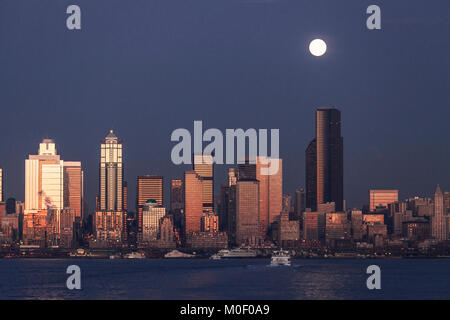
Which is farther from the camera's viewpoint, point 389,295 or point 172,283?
point 172,283

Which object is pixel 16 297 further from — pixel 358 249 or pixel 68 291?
pixel 358 249
